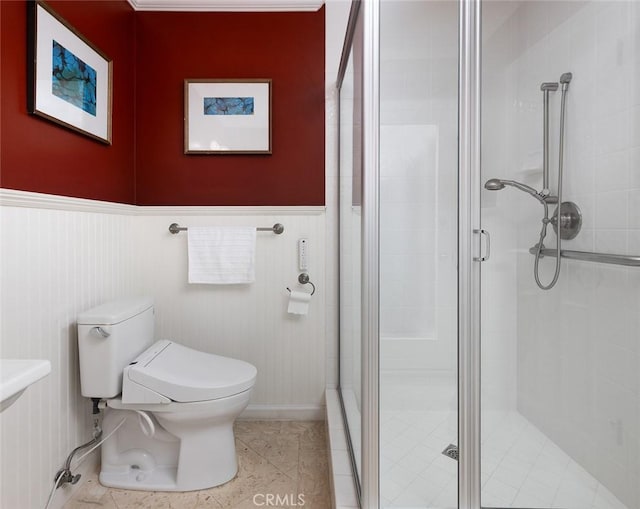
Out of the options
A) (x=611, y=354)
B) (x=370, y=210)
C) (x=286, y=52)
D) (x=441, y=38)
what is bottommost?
(x=611, y=354)

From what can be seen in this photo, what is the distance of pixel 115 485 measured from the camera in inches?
65.2

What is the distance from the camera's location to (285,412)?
224 cm

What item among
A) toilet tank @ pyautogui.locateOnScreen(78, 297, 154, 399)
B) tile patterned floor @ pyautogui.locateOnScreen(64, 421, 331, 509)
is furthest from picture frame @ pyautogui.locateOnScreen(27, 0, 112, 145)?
tile patterned floor @ pyautogui.locateOnScreen(64, 421, 331, 509)

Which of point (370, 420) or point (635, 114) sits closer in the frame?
point (635, 114)

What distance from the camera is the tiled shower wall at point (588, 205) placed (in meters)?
1.12

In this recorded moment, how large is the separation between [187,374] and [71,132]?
1.10m

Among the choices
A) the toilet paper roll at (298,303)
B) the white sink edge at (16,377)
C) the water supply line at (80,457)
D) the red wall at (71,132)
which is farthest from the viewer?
the toilet paper roll at (298,303)

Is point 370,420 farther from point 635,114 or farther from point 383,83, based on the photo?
point 635,114

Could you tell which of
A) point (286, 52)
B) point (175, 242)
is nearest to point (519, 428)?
point (175, 242)

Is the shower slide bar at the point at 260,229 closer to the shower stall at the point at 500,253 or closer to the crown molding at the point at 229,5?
the shower stall at the point at 500,253

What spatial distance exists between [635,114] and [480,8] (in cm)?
53

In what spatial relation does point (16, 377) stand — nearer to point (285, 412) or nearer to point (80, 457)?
point (80, 457)

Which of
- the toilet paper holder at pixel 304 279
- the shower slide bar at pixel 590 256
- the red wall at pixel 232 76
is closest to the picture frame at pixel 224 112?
the red wall at pixel 232 76

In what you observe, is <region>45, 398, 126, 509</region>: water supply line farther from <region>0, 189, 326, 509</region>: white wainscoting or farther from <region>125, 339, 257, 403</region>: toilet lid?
<region>125, 339, 257, 403</region>: toilet lid
